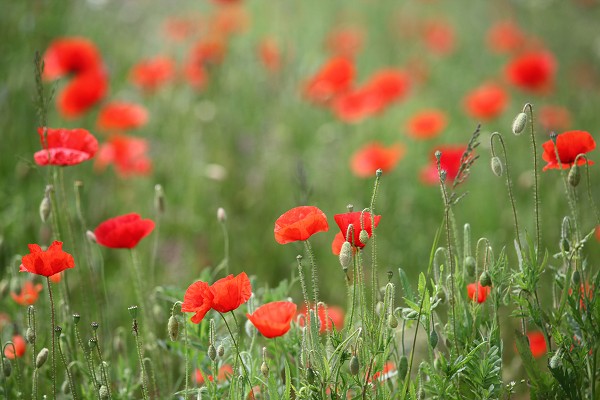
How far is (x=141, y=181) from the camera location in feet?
12.6

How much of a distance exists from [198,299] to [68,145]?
2.22ft

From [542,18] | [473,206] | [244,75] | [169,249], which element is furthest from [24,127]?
[542,18]

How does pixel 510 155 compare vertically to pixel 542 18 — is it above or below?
below

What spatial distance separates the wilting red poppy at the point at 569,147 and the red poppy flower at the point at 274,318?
0.70 m

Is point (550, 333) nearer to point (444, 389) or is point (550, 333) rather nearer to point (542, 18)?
point (444, 389)

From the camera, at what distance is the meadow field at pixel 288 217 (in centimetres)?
152

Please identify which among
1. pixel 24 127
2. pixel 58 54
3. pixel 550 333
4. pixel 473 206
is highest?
pixel 58 54

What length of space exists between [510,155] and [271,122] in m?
1.46

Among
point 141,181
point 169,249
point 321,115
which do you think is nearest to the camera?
point 169,249

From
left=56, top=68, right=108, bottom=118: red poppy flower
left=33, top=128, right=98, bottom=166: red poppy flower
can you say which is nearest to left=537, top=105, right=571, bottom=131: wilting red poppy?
left=56, top=68, right=108, bottom=118: red poppy flower

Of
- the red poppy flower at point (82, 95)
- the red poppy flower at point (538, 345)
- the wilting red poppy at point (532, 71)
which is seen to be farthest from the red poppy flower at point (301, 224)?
the wilting red poppy at point (532, 71)

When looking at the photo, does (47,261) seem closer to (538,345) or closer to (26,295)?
(26,295)

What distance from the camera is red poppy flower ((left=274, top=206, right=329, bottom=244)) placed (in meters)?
1.47

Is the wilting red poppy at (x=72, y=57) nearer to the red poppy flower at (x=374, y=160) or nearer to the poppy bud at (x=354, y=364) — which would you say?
the red poppy flower at (x=374, y=160)
